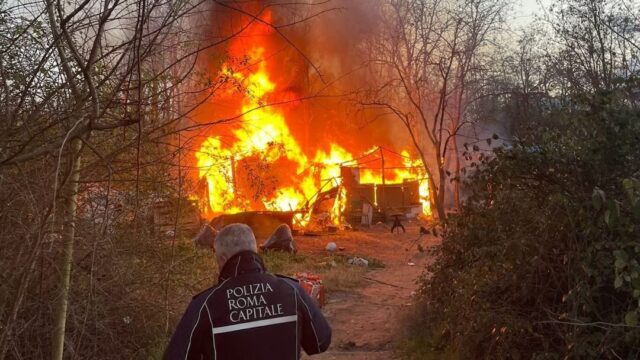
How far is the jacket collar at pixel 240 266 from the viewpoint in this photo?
2.83 meters

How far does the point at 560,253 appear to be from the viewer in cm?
488

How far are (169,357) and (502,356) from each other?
11.3ft

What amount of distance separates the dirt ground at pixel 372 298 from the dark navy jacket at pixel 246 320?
15.1ft

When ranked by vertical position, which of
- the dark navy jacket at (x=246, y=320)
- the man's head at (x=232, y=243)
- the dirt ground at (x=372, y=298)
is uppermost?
the man's head at (x=232, y=243)

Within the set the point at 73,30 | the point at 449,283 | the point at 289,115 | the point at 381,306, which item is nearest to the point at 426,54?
the point at 289,115

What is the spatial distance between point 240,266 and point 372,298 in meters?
8.72

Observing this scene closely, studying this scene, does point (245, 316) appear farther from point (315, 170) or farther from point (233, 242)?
point (315, 170)

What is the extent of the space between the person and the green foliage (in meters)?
2.09

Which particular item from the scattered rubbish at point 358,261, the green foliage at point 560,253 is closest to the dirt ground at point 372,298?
the scattered rubbish at point 358,261

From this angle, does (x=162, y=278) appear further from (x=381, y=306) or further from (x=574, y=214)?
(x=381, y=306)

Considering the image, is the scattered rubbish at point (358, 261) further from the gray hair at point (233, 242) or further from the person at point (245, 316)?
the gray hair at point (233, 242)

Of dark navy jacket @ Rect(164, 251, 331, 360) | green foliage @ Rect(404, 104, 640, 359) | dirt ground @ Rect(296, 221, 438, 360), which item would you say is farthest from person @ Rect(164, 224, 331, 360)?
dirt ground @ Rect(296, 221, 438, 360)

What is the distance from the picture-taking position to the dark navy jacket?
2697mm

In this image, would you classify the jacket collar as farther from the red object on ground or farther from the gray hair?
the red object on ground
